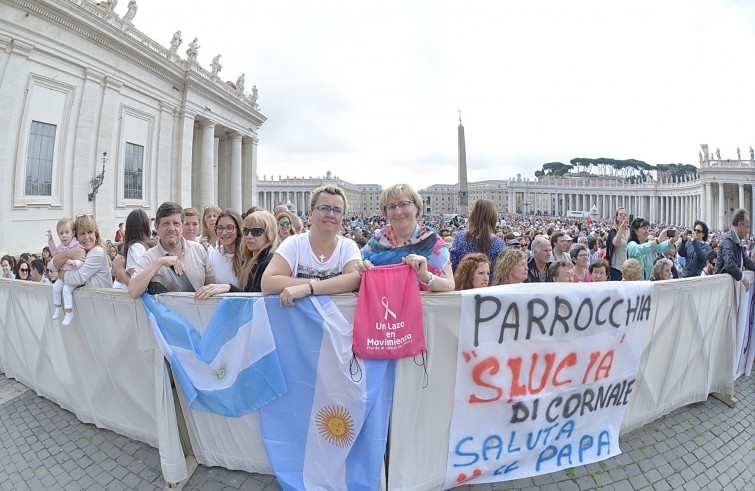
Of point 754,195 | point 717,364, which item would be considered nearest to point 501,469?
point 717,364

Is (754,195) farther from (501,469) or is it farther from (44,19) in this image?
(44,19)

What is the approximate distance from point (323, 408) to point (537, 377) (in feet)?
5.34

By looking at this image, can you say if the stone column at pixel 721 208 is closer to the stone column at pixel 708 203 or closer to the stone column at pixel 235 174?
the stone column at pixel 708 203

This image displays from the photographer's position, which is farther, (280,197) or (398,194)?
(280,197)

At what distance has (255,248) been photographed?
11.5ft

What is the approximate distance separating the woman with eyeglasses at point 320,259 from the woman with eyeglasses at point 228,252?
0.99 metres

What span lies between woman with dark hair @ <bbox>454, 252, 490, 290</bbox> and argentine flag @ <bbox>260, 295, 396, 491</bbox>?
1.17 metres

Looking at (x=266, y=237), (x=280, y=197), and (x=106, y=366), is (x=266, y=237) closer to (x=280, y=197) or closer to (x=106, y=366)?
(x=106, y=366)

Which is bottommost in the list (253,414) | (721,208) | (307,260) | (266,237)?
(253,414)

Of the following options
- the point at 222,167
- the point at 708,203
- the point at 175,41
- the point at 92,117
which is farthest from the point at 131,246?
the point at 708,203

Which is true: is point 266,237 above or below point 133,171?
below

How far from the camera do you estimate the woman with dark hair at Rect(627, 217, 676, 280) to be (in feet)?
18.5

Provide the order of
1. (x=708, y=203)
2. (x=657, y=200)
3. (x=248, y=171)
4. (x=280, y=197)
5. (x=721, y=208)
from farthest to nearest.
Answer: (x=280, y=197)
(x=657, y=200)
(x=708, y=203)
(x=721, y=208)
(x=248, y=171)

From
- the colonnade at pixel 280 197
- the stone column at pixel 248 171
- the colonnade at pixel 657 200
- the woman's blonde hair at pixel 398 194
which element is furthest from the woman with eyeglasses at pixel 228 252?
the colonnade at pixel 280 197
